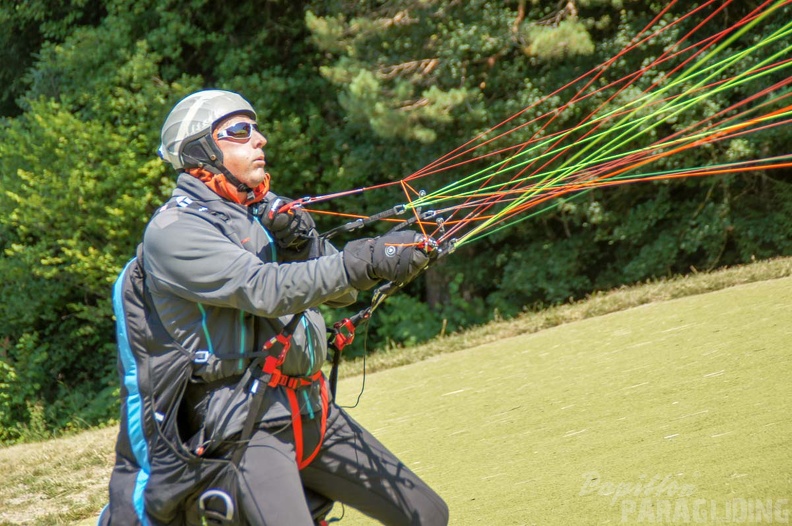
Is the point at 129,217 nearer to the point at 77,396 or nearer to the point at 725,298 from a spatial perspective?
the point at 77,396

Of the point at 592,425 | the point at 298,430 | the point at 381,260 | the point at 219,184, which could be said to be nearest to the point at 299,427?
the point at 298,430

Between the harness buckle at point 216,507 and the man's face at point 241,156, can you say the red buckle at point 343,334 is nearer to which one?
the man's face at point 241,156

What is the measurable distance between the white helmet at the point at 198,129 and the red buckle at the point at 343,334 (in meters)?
0.71

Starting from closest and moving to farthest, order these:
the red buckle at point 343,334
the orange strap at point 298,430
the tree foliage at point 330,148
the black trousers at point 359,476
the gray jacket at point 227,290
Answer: the gray jacket at point 227,290
the orange strap at point 298,430
the black trousers at point 359,476
the red buckle at point 343,334
the tree foliage at point 330,148

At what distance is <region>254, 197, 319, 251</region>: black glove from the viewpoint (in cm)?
318

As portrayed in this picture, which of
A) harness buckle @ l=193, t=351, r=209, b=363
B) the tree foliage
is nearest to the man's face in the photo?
harness buckle @ l=193, t=351, r=209, b=363

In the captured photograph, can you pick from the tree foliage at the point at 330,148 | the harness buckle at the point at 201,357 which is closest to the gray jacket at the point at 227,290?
the harness buckle at the point at 201,357

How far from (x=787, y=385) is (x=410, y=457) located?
1.97 m

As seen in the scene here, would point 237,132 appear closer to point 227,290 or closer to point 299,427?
point 227,290

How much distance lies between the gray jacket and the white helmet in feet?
0.28

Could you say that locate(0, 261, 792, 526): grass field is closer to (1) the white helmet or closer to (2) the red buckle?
(2) the red buckle

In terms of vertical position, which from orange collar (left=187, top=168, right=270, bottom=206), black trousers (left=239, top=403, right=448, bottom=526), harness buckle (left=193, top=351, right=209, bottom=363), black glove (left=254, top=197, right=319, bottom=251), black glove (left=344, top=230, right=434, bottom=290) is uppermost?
orange collar (left=187, top=168, right=270, bottom=206)

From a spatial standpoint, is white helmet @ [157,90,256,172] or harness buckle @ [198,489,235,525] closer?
harness buckle @ [198,489,235,525]

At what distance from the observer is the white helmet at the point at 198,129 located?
10.5ft
